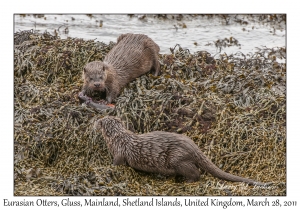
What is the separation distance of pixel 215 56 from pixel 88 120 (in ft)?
9.13

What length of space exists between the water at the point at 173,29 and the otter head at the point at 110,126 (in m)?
2.73

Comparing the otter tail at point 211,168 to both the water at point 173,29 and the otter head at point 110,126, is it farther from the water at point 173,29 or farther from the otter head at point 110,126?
the water at point 173,29

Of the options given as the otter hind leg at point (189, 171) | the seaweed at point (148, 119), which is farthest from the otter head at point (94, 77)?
the otter hind leg at point (189, 171)

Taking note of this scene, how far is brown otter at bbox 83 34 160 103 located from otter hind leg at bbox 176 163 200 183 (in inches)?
61.1

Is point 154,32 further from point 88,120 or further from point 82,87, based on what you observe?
point 88,120

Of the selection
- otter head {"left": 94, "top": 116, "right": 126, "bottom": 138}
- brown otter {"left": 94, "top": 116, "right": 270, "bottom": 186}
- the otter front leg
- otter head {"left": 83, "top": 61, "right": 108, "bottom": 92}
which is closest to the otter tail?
brown otter {"left": 94, "top": 116, "right": 270, "bottom": 186}

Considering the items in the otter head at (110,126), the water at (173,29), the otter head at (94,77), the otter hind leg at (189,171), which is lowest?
the otter hind leg at (189,171)

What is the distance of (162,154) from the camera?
5.47 m

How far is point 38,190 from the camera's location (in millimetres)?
5191

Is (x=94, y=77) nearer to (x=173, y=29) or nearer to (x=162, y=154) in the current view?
(x=162, y=154)

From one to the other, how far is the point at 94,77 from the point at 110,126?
844 mm

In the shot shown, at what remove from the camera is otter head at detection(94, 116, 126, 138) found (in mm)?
5824

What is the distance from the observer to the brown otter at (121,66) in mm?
6551

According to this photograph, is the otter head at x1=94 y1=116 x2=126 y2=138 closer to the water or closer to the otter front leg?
the otter front leg
